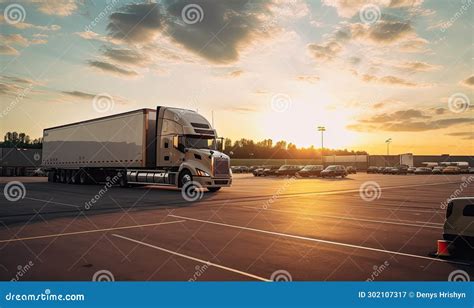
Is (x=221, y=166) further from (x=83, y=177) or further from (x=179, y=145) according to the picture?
(x=83, y=177)

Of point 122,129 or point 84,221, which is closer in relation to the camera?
point 84,221

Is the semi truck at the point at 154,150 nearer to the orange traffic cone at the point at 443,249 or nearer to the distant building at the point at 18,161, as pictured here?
the orange traffic cone at the point at 443,249

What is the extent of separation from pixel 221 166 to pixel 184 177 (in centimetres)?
225

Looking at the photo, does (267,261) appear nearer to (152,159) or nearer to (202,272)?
(202,272)

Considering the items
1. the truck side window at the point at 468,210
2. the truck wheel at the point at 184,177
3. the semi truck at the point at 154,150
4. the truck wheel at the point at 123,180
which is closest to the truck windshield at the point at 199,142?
the semi truck at the point at 154,150

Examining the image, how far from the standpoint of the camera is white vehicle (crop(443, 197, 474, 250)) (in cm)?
608

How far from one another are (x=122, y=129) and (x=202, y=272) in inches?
842

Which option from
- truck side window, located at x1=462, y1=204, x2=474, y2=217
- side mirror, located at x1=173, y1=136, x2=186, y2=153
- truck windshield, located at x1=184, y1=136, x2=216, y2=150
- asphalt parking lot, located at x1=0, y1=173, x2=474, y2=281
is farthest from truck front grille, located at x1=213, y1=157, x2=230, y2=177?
truck side window, located at x1=462, y1=204, x2=474, y2=217

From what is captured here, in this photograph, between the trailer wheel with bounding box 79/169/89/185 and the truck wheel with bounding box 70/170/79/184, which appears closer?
the trailer wheel with bounding box 79/169/89/185

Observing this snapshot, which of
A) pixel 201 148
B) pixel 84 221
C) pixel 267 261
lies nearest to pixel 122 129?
pixel 201 148

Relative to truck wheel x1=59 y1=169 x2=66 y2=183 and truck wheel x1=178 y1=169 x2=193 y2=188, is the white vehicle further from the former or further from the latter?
truck wheel x1=59 y1=169 x2=66 y2=183

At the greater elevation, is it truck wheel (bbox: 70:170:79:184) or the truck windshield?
the truck windshield

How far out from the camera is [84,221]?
1067 centimetres

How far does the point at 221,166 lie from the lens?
21.8 meters
